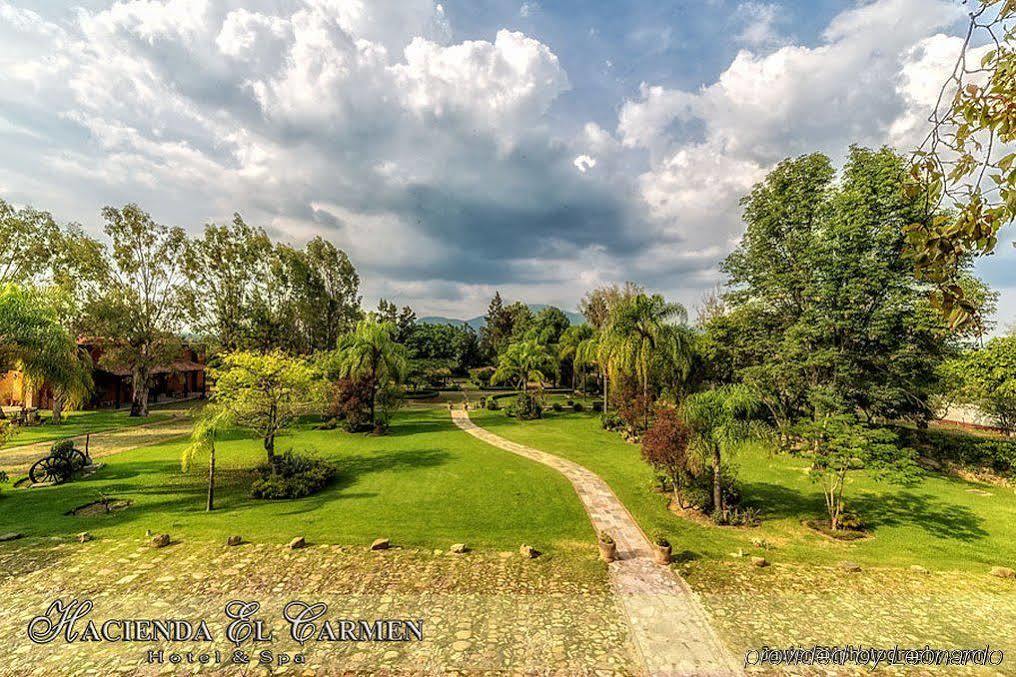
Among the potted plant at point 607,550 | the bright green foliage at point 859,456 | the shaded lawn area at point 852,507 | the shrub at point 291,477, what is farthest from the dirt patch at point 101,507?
the bright green foliage at point 859,456

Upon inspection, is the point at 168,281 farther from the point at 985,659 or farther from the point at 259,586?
the point at 985,659

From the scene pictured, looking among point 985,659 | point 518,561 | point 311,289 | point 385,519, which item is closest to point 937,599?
point 985,659

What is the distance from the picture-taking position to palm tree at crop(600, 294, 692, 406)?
2284 cm

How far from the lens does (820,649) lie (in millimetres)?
6727

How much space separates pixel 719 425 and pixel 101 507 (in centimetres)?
1788

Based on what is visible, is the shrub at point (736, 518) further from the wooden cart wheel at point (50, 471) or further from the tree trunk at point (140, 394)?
the tree trunk at point (140, 394)

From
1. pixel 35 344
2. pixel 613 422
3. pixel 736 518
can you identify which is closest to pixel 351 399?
pixel 35 344

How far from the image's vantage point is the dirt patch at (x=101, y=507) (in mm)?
11312

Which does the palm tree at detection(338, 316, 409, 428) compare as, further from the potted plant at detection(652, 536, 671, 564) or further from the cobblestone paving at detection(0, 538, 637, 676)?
the potted plant at detection(652, 536, 671, 564)

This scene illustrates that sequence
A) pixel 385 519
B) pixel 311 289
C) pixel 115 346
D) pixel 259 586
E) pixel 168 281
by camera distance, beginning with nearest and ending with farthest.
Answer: pixel 259 586 < pixel 385 519 < pixel 115 346 < pixel 168 281 < pixel 311 289

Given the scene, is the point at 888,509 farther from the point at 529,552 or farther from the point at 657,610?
the point at 529,552

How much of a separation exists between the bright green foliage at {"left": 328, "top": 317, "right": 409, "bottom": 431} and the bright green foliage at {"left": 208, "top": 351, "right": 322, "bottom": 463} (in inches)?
332

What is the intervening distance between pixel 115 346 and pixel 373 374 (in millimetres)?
18703

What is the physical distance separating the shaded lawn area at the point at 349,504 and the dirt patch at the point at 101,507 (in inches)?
9.0
